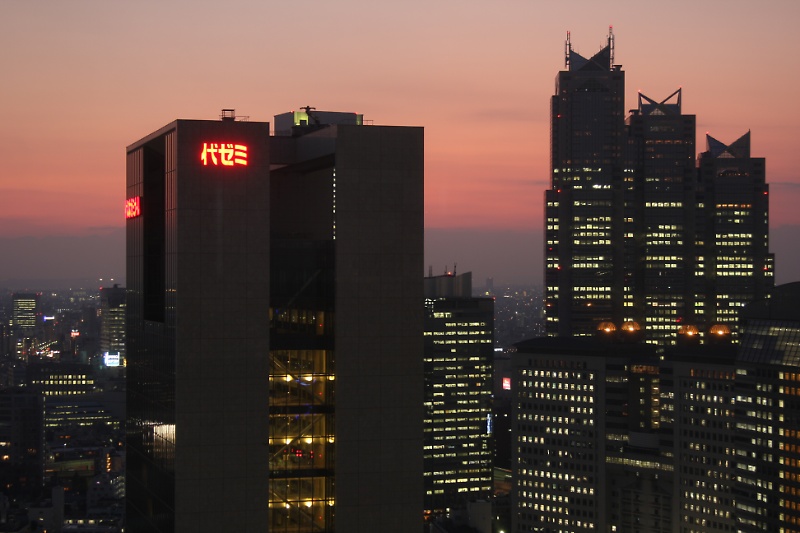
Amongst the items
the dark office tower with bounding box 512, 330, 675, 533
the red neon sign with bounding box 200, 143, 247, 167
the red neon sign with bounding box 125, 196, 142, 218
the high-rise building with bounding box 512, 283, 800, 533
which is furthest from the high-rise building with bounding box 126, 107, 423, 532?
the dark office tower with bounding box 512, 330, 675, 533

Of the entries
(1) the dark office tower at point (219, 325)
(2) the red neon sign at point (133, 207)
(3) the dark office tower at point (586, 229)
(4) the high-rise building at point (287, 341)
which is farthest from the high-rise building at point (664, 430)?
(1) the dark office tower at point (219, 325)

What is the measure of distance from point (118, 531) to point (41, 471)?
63.1 meters

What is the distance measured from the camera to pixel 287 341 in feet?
106

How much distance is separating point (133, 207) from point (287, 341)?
9064 millimetres

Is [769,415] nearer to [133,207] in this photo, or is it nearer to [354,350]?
[133,207]

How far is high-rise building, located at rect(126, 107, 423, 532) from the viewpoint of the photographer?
3095 centimetres

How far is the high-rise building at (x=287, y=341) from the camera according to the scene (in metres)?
31.0

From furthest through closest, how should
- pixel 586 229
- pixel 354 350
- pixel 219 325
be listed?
pixel 586 229 → pixel 354 350 → pixel 219 325

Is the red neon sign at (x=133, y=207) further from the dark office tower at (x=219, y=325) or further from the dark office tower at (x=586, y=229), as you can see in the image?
the dark office tower at (x=586, y=229)

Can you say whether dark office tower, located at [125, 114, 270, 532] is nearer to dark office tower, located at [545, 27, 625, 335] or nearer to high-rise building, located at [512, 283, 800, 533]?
high-rise building, located at [512, 283, 800, 533]

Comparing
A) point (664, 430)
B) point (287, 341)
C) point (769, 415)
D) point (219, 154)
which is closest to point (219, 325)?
point (287, 341)

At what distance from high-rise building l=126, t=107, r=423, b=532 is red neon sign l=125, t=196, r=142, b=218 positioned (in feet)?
15.2

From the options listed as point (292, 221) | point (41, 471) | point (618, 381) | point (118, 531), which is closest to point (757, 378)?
point (618, 381)

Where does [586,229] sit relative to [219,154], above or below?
above
